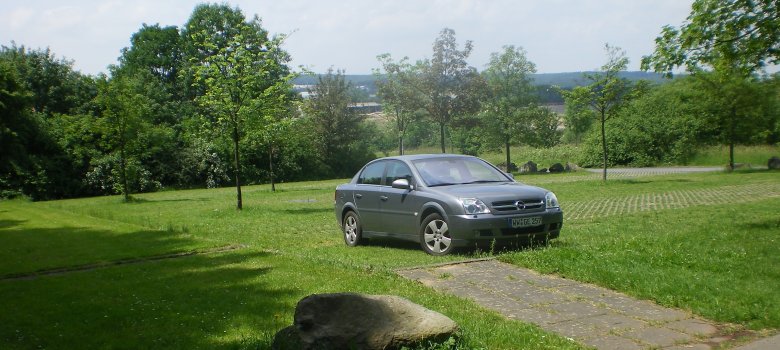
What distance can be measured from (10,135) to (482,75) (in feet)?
96.6

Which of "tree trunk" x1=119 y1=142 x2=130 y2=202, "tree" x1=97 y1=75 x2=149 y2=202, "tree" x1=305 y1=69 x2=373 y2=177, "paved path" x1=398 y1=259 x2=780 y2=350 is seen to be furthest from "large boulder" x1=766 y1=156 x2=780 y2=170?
"paved path" x1=398 y1=259 x2=780 y2=350

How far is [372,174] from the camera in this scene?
40.8ft

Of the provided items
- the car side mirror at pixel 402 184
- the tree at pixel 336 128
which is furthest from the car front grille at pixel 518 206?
the tree at pixel 336 128

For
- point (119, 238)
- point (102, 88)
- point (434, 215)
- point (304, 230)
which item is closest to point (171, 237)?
point (119, 238)

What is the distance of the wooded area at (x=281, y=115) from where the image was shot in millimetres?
27766

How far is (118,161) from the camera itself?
31766 millimetres

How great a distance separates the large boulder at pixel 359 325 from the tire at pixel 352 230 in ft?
22.3

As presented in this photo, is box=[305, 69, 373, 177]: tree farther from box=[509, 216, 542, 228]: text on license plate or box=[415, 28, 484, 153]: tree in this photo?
box=[509, 216, 542, 228]: text on license plate

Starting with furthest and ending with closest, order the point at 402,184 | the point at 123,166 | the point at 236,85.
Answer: the point at 123,166, the point at 236,85, the point at 402,184

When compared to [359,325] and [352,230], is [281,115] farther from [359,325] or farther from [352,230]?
[359,325]

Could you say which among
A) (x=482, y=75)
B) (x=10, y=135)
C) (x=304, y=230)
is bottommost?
(x=304, y=230)

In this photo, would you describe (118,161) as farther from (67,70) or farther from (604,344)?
(604,344)

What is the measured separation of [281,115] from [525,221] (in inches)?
919

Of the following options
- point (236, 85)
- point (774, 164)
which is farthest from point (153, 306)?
point (774, 164)
